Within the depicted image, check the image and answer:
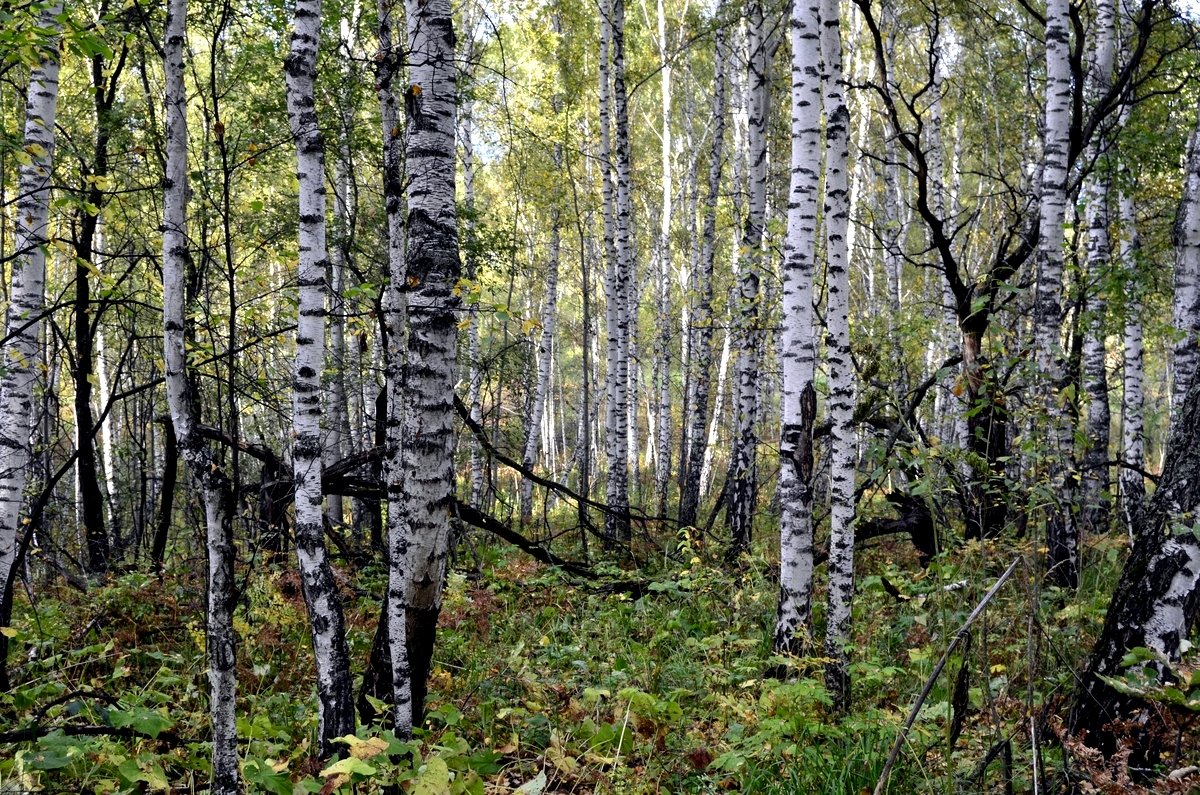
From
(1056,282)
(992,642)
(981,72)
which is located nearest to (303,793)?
(992,642)

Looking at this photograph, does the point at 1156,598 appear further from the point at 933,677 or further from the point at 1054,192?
the point at 1054,192

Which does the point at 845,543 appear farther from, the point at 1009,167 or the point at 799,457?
the point at 1009,167

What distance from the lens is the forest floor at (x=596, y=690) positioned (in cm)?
326

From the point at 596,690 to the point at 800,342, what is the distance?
273 centimetres

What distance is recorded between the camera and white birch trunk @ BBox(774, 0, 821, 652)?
532 cm

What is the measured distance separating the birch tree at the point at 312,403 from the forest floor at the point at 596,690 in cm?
39

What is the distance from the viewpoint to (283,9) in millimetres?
8258

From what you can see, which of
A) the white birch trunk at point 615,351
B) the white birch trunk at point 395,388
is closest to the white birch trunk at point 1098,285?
the white birch trunk at point 615,351

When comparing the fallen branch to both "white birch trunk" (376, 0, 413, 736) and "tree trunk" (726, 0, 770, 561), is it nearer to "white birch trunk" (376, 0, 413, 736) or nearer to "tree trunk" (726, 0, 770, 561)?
"white birch trunk" (376, 0, 413, 736)

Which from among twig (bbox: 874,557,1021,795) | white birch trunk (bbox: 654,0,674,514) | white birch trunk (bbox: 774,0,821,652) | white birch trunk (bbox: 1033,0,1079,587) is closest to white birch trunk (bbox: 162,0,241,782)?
twig (bbox: 874,557,1021,795)

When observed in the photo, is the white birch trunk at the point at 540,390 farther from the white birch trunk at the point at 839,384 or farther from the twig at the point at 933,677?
the twig at the point at 933,677

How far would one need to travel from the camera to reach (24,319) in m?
5.21

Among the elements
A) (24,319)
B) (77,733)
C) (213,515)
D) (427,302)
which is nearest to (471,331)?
(24,319)

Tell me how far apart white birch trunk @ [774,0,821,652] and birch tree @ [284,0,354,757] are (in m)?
2.89
